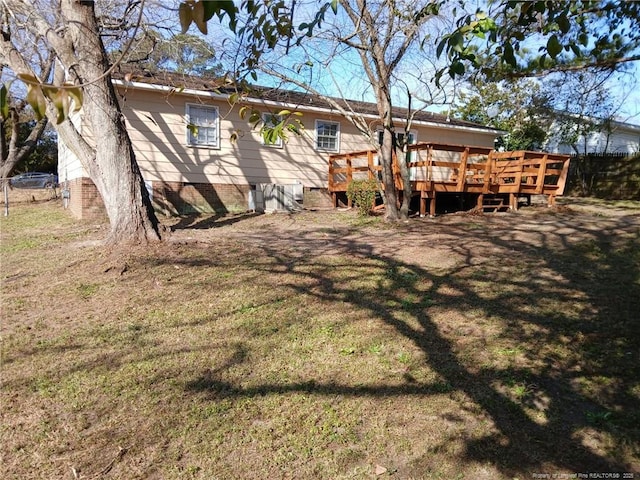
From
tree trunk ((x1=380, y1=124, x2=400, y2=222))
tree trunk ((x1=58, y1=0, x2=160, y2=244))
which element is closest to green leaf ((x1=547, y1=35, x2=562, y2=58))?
tree trunk ((x1=58, y1=0, x2=160, y2=244))

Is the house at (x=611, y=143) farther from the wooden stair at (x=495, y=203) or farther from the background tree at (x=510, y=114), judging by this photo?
the wooden stair at (x=495, y=203)

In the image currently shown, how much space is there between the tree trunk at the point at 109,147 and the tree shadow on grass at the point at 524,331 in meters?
2.09

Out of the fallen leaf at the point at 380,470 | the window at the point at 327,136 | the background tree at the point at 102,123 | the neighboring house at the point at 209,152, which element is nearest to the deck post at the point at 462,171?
the neighboring house at the point at 209,152

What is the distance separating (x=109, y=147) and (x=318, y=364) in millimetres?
4830

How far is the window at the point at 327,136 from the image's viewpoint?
14289mm

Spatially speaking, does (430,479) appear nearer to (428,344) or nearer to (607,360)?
(428,344)

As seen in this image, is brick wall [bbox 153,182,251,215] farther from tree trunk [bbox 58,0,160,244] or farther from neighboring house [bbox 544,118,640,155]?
neighboring house [bbox 544,118,640,155]

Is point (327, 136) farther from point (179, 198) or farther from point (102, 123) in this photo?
point (102, 123)

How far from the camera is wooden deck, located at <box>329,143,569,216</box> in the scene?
11.3 m

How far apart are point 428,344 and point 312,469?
184 centimetres

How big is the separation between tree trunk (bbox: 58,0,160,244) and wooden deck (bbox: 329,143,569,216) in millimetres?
5717

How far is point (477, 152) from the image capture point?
11.8 meters

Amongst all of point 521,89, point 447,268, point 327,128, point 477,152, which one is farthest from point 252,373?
point 521,89

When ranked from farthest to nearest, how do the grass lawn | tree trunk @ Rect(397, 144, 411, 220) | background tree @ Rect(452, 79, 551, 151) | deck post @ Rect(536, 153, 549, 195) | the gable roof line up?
background tree @ Rect(452, 79, 551, 151) → deck post @ Rect(536, 153, 549, 195) → tree trunk @ Rect(397, 144, 411, 220) → the gable roof → the grass lawn
